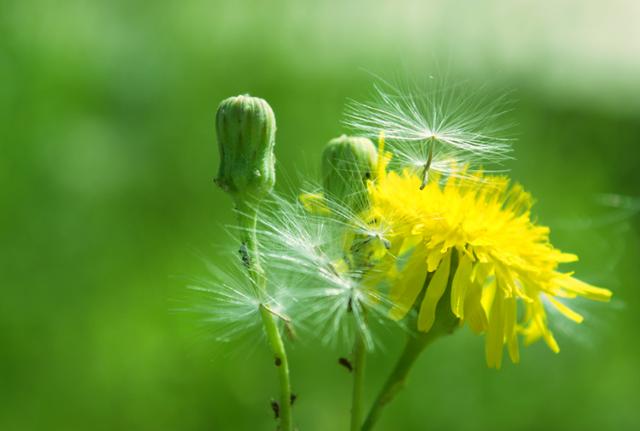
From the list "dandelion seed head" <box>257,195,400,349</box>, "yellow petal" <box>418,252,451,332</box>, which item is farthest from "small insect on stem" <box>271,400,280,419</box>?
"yellow petal" <box>418,252,451,332</box>

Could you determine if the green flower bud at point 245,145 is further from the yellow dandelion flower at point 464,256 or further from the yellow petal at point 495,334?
the yellow petal at point 495,334

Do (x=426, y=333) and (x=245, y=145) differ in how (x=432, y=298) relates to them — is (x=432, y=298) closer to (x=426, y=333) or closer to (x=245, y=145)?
(x=426, y=333)

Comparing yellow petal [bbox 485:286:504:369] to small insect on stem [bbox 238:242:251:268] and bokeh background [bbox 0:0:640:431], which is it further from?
bokeh background [bbox 0:0:640:431]

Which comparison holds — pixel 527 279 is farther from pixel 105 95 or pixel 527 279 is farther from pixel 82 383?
pixel 105 95

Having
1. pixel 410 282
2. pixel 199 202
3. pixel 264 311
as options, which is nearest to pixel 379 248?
pixel 410 282

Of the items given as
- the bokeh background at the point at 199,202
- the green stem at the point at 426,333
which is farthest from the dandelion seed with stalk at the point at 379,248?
the bokeh background at the point at 199,202

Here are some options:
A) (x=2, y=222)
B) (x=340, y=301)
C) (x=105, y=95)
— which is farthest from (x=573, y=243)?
(x=340, y=301)

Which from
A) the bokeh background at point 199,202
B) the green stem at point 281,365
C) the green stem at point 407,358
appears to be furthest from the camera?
the bokeh background at point 199,202
